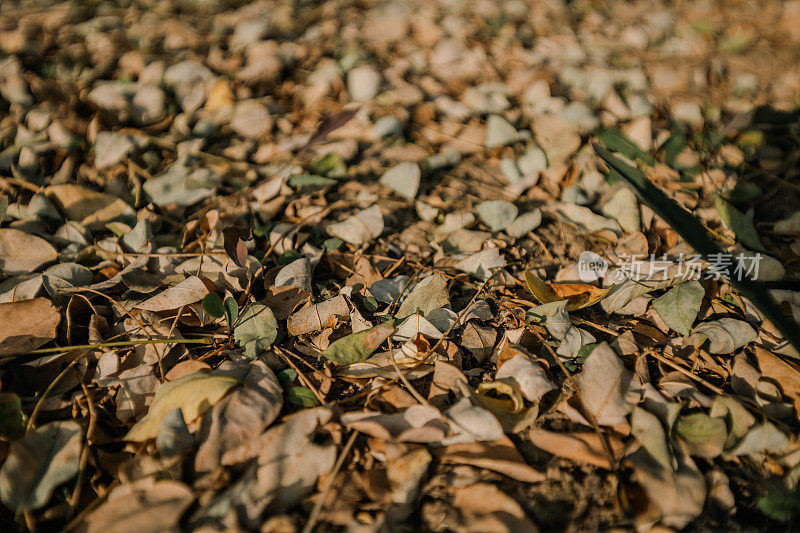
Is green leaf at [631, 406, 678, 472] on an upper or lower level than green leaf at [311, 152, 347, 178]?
lower

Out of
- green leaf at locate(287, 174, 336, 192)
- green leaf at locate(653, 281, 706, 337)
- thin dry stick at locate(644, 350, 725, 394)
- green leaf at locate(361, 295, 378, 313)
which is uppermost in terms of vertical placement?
green leaf at locate(287, 174, 336, 192)

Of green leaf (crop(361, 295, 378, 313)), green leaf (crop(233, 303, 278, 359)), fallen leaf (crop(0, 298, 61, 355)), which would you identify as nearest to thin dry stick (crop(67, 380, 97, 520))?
fallen leaf (crop(0, 298, 61, 355))

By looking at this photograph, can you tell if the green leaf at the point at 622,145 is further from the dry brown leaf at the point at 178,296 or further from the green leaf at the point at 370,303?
the dry brown leaf at the point at 178,296

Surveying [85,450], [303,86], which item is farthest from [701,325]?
[303,86]

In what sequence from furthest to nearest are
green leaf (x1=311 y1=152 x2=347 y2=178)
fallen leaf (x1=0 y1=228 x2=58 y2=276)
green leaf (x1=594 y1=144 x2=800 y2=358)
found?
green leaf (x1=311 y1=152 x2=347 y2=178)
fallen leaf (x1=0 y1=228 x2=58 y2=276)
green leaf (x1=594 y1=144 x2=800 y2=358)

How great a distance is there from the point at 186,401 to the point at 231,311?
18cm

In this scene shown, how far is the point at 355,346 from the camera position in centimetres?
78

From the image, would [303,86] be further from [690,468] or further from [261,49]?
[690,468]

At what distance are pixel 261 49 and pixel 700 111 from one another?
1319mm

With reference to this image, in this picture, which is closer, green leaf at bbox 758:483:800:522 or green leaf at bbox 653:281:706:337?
green leaf at bbox 758:483:800:522

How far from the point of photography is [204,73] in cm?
135

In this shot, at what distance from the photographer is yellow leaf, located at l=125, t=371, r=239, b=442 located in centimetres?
Result: 68

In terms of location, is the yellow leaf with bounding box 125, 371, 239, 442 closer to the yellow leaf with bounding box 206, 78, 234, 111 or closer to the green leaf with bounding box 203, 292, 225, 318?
the green leaf with bounding box 203, 292, 225, 318

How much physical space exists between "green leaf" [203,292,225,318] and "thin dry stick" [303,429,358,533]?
0.32m
